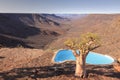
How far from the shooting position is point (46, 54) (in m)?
32.6

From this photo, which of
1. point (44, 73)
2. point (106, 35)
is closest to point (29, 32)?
point (106, 35)

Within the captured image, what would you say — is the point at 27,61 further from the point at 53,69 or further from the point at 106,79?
the point at 106,79

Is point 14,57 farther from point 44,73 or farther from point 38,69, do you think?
point 44,73

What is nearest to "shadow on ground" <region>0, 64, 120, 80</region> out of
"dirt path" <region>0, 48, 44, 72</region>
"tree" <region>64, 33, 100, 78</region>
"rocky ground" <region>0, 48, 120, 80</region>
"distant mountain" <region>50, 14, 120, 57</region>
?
"rocky ground" <region>0, 48, 120, 80</region>

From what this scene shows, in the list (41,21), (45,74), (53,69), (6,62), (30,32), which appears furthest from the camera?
(41,21)

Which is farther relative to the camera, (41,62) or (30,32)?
(30,32)

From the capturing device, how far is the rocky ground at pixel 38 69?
2173cm

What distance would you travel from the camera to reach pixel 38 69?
80.0ft

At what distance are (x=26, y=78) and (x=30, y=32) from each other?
79.0 metres

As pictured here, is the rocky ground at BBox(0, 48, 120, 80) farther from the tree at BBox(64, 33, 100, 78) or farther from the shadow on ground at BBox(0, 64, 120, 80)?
the tree at BBox(64, 33, 100, 78)

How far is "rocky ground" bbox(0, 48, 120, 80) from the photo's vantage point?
21734 mm

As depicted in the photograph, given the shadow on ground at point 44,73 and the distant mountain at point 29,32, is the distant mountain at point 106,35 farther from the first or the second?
the shadow on ground at point 44,73

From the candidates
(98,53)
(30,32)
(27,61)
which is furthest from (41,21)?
(27,61)

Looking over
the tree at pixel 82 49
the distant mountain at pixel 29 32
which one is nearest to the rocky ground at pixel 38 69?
the tree at pixel 82 49
